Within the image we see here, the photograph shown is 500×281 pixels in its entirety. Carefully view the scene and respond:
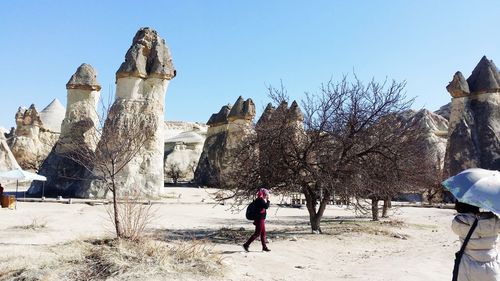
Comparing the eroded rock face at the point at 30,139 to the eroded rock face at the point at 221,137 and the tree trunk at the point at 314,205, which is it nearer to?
the eroded rock face at the point at 221,137

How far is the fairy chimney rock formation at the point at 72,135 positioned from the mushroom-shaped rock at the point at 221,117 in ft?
48.5

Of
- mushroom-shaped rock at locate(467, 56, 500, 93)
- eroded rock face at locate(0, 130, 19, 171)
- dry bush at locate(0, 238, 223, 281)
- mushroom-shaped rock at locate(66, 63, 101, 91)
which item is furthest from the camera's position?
eroded rock face at locate(0, 130, 19, 171)

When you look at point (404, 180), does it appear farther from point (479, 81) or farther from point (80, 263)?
point (479, 81)

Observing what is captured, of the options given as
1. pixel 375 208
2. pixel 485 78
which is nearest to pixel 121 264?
pixel 375 208

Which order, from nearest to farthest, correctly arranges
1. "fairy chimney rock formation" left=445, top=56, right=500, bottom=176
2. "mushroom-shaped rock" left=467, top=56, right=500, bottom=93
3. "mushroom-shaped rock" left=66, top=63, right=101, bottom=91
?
"mushroom-shaped rock" left=66, top=63, right=101, bottom=91 → "fairy chimney rock formation" left=445, top=56, right=500, bottom=176 → "mushroom-shaped rock" left=467, top=56, right=500, bottom=93

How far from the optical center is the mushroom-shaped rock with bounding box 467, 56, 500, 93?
104ft

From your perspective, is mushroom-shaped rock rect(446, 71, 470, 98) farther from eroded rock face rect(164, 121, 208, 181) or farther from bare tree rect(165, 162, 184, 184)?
eroded rock face rect(164, 121, 208, 181)

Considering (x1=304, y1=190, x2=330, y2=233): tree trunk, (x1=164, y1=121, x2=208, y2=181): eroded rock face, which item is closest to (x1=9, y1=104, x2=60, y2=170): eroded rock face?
(x1=164, y1=121, x2=208, y2=181): eroded rock face

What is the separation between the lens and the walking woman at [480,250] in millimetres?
4078

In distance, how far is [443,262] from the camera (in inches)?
372

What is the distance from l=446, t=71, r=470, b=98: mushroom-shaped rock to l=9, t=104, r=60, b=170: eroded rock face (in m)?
32.0

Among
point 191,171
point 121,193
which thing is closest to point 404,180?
point 121,193

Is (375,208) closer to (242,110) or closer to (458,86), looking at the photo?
(458,86)

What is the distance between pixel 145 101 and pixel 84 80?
498cm
